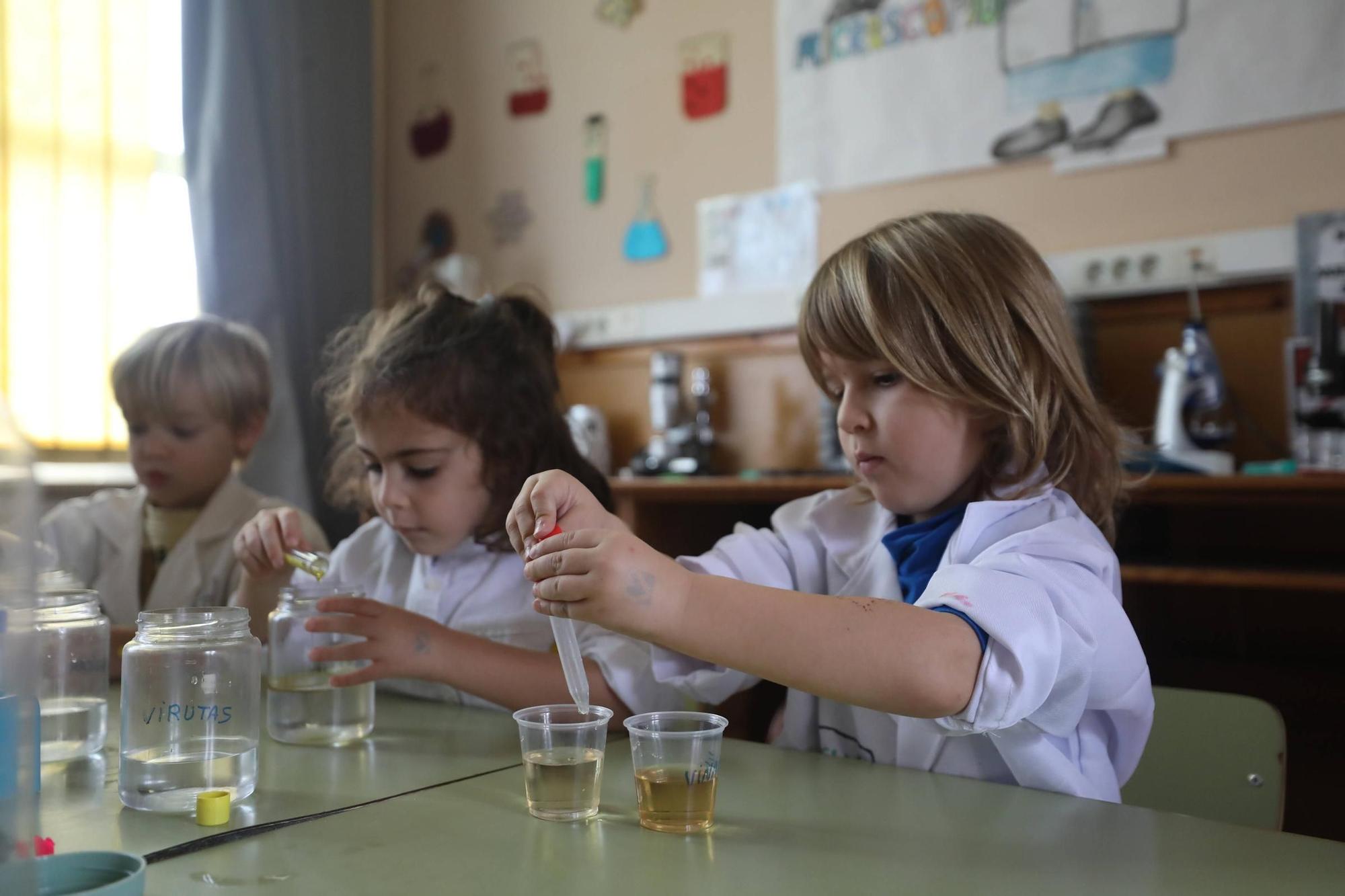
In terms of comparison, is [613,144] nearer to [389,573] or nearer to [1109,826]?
[389,573]

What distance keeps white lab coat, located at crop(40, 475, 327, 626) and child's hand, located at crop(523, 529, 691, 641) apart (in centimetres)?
99

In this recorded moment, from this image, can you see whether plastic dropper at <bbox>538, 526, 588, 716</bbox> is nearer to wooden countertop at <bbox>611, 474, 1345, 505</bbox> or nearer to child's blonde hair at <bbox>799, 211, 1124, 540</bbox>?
child's blonde hair at <bbox>799, 211, 1124, 540</bbox>

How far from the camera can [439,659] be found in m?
1.08

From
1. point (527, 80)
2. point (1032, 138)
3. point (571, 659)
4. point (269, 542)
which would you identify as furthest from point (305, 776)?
point (527, 80)

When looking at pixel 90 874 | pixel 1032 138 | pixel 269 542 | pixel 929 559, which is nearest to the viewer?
pixel 90 874

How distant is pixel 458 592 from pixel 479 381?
0.27 meters

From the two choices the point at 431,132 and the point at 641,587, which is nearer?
the point at 641,587

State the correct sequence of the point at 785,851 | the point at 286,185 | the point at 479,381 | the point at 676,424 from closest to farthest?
the point at 785,851, the point at 479,381, the point at 676,424, the point at 286,185

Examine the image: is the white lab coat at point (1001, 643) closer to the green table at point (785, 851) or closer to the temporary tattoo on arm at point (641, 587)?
the green table at point (785, 851)

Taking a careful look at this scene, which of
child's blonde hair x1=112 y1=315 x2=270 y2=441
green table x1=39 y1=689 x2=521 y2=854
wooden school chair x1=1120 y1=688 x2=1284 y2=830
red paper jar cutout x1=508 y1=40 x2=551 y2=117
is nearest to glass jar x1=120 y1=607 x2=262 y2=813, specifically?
green table x1=39 y1=689 x2=521 y2=854

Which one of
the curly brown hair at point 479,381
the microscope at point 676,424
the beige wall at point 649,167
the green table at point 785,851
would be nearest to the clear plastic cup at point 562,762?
the green table at point 785,851

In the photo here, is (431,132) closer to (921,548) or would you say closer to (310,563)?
(310,563)

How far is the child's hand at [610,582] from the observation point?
69 centimetres

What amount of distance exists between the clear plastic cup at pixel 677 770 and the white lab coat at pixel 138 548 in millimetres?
1005
